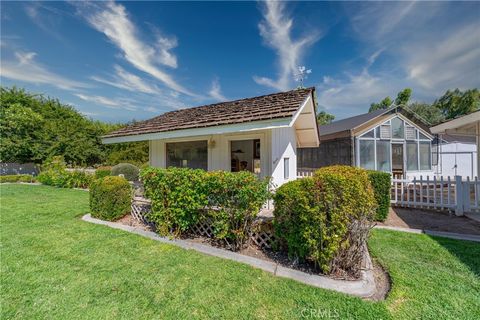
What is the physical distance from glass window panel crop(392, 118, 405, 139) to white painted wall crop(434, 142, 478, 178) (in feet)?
14.8

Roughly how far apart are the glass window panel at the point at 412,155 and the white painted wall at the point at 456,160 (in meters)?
2.75

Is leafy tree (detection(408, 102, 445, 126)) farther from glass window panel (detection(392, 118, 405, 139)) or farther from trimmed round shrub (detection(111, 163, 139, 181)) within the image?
trimmed round shrub (detection(111, 163, 139, 181))

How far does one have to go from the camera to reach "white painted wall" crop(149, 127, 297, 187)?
685cm

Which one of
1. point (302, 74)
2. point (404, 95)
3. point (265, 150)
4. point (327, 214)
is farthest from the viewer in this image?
point (404, 95)

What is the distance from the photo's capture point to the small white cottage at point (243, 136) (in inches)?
231

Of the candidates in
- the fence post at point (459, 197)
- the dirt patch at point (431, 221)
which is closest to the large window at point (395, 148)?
the dirt patch at point (431, 221)

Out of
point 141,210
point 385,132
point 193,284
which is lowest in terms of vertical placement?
point 193,284

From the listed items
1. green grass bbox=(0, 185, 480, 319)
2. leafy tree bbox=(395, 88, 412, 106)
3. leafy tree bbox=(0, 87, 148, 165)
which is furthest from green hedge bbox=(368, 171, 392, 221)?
leafy tree bbox=(395, 88, 412, 106)

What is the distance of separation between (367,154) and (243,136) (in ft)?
32.3

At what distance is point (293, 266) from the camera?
363 centimetres

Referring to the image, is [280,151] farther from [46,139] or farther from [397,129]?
[46,139]

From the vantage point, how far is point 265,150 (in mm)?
6879

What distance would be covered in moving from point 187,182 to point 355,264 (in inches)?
140
